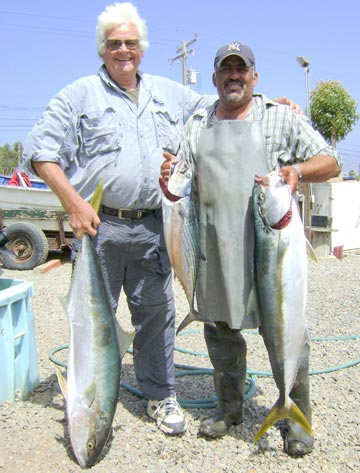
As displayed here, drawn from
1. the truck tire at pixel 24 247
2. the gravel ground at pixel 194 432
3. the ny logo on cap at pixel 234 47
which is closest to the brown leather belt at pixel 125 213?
the ny logo on cap at pixel 234 47

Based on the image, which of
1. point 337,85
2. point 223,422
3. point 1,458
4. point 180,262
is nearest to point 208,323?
point 180,262

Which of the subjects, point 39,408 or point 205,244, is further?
point 39,408

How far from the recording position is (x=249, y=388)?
417 centimetres

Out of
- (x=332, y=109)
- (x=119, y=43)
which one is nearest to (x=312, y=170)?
(x=119, y=43)

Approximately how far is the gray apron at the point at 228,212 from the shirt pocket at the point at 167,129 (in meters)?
0.32

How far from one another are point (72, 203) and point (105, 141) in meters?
0.51

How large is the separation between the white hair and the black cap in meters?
0.57

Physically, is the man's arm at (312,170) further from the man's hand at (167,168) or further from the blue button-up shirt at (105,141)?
the blue button-up shirt at (105,141)

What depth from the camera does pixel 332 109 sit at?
1070 inches

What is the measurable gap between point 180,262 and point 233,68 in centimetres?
117

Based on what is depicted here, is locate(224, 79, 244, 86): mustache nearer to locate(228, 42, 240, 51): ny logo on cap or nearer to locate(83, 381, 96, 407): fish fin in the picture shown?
locate(228, 42, 240, 51): ny logo on cap

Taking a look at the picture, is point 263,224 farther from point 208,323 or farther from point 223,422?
point 223,422

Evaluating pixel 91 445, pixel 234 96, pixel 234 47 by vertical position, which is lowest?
pixel 91 445

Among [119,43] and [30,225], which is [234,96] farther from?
[30,225]
